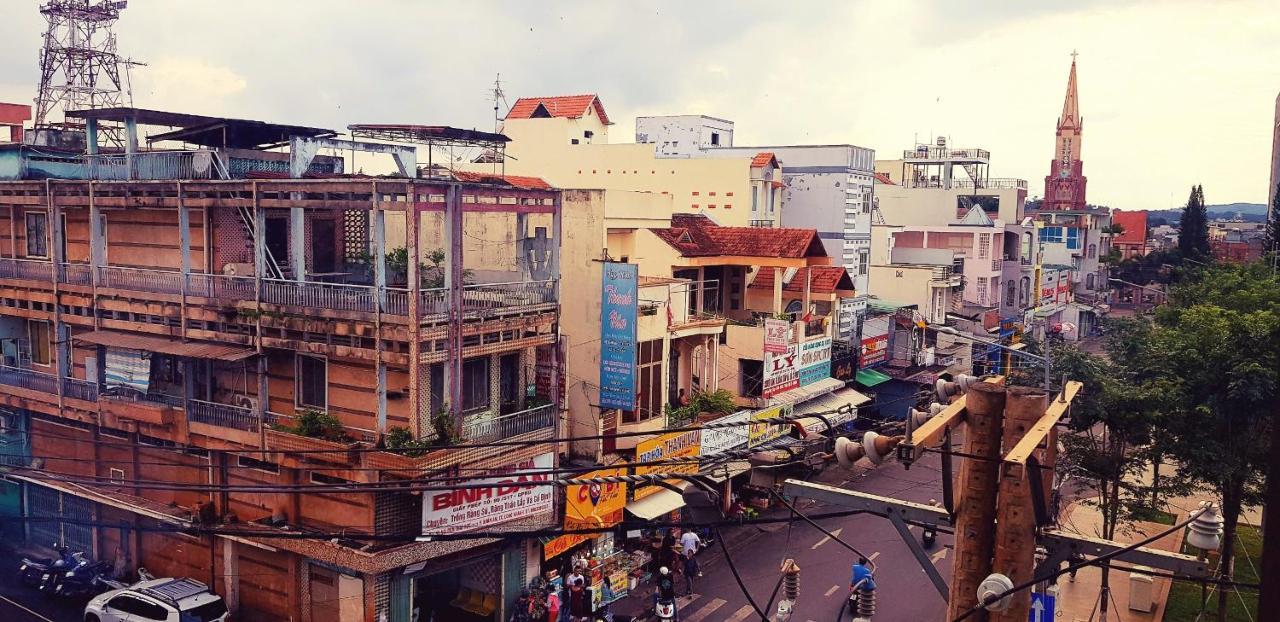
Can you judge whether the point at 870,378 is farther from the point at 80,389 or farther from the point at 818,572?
the point at 80,389

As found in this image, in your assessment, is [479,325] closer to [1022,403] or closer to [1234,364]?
[1022,403]

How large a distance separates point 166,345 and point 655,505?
43.2 feet

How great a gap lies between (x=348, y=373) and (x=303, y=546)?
3897 millimetres

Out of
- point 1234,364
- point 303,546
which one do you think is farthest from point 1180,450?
point 303,546

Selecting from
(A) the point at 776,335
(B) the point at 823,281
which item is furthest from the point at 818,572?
(B) the point at 823,281

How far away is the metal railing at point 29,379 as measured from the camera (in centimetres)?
2658

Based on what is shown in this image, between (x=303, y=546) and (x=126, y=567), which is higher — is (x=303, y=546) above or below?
above

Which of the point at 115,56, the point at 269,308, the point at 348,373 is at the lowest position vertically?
the point at 348,373

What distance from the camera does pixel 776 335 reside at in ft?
109

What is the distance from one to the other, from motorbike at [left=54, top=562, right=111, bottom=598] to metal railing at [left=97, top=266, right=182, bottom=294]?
7026 mm

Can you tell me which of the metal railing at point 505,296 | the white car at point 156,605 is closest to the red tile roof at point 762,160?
the metal railing at point 505,296

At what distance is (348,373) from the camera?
73.0 feet

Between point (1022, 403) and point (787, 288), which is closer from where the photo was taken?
point (1022, 403)

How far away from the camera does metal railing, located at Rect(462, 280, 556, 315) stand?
22672 mm
